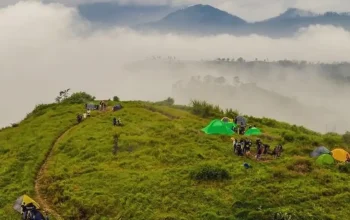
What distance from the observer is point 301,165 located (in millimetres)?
45781

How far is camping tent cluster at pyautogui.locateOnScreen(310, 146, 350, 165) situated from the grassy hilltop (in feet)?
3.71

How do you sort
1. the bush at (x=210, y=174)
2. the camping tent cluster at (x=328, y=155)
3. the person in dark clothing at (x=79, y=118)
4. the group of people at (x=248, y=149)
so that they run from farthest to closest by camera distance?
the person in dark clothing at (x=79, y=118), the group of people at (x=248, y=149), the camping tent cluster at (x=328, y=155), the bush at (x=210, y=174)

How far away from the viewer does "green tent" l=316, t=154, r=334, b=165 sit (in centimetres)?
4756

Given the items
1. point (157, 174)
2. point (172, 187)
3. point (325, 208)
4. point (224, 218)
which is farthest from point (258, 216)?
point (157, 174)

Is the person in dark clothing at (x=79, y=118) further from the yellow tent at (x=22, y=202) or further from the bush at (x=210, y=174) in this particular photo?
the bush at (x=210, y=174)

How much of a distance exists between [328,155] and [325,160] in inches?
34.4

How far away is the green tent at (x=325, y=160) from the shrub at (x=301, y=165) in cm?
184

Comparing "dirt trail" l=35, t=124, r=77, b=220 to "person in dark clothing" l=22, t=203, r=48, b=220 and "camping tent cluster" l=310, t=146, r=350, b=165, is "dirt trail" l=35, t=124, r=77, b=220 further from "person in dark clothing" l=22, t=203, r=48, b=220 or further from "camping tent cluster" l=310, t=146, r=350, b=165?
"camping tent cluster" l=310, t=146, r=350, b=165

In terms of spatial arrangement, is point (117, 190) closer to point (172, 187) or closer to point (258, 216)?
point (172, 187)

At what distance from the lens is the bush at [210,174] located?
4325 cm

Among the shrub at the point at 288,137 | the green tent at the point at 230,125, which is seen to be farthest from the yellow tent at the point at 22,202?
the shrub at the point at 288,137

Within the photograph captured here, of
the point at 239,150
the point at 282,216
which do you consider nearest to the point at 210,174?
the point at 239,150

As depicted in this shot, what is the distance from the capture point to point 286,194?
38.8 meters

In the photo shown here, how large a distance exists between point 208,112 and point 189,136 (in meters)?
19.1
